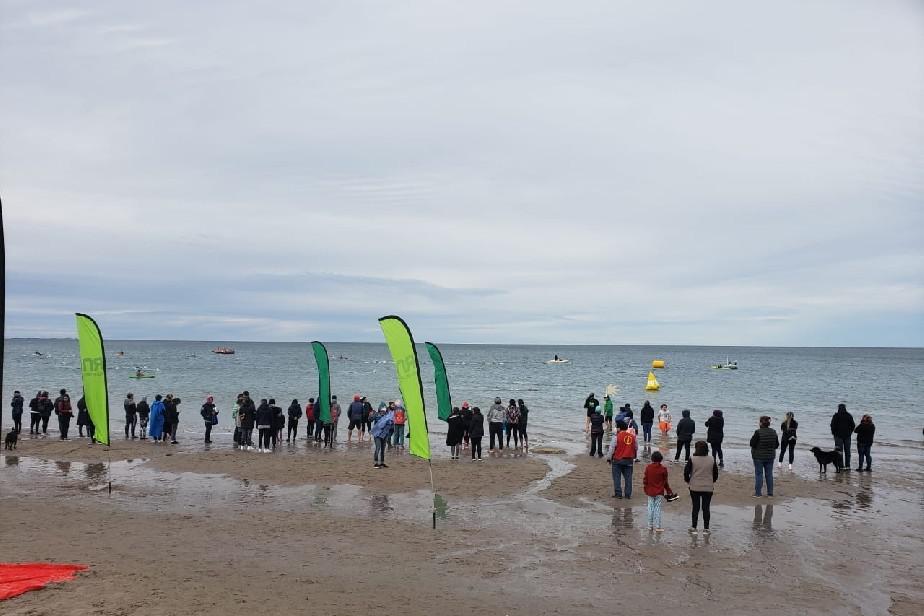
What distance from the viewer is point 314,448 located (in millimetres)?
21328

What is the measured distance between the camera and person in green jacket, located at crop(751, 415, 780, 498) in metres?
14.1

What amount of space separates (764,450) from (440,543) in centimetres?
765

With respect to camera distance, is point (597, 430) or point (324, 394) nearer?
point (597, 430)

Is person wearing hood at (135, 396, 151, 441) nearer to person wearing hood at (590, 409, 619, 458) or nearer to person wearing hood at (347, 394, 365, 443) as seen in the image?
person wearing hood at (347, 394, 365, 443)

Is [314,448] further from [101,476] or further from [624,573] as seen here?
[624,573]

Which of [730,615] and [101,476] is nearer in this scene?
[730,615]

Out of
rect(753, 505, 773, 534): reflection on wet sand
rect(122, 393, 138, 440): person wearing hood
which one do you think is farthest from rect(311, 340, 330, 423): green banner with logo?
rect(753, 505, 773, 534): reflection on wet sand

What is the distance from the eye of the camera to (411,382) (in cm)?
1202

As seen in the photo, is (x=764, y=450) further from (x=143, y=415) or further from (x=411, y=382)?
(x=143, y=415)

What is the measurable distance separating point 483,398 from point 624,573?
132ft

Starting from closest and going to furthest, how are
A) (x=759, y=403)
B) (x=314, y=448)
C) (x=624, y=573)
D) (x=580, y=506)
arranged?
(x=624, y=573)
(x=580, y=506)
(x=314, y=448)
(x=759, y=403)

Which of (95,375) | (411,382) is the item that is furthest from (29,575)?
(95,375)

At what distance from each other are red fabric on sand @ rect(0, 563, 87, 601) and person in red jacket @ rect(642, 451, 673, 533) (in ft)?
28.0

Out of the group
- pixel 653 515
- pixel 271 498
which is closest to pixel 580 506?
pixel 653 515
